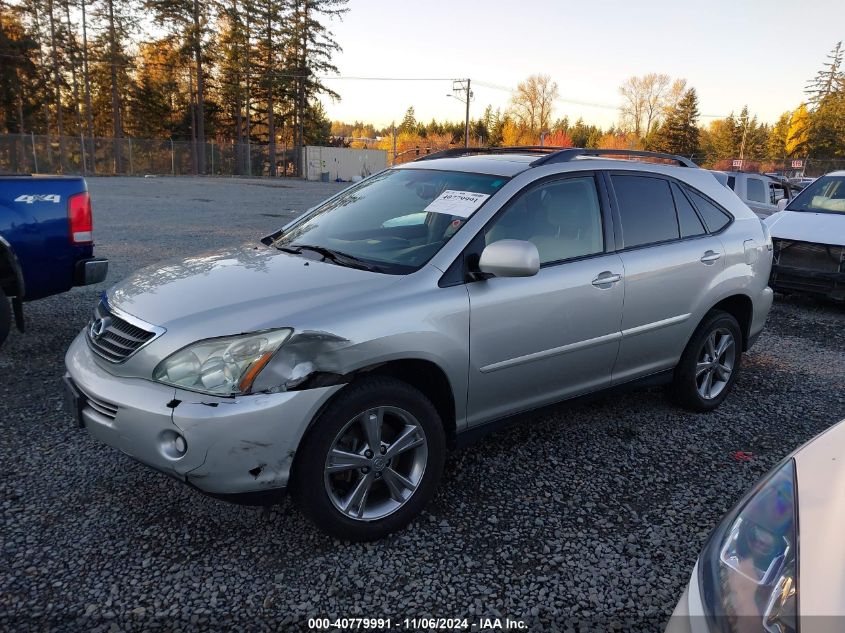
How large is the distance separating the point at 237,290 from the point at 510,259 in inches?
50.3

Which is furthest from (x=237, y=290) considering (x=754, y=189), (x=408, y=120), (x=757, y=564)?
(x=408, y=120)

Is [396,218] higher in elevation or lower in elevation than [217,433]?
higher

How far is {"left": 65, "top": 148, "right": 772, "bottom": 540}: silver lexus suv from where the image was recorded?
8.26ft

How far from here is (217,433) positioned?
2.41 m

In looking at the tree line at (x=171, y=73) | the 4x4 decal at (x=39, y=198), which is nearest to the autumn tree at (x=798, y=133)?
the tree line at (x=171, y=73)

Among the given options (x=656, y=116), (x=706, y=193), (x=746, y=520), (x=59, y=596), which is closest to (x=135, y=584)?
(x=59, y=596)

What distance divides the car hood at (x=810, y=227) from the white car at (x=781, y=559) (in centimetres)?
705

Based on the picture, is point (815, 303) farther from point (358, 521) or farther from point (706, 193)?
point (358, 521)

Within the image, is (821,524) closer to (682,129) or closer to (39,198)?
(39,198)

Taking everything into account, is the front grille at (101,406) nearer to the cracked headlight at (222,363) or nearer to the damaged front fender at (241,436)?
the cracked headlight at (222,363)

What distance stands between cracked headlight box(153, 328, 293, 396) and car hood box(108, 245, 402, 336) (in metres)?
0.05

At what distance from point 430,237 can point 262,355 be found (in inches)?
45.8

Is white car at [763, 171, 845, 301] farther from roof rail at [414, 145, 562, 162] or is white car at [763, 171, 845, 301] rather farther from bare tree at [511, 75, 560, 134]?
bare tree at [511, 75, 560, 134]

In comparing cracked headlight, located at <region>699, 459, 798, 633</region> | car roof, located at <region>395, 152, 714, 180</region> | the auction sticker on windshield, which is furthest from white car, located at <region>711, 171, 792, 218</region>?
cracked headlight, located at <region>699, 459, 798, 633</region>
